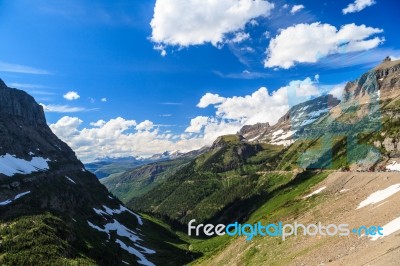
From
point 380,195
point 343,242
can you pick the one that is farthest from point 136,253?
point 343,242

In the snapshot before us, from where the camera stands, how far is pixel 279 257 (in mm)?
60031

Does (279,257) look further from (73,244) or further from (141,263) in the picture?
(141,263)

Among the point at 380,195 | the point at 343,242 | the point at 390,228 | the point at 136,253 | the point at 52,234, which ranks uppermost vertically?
the point at 380,195

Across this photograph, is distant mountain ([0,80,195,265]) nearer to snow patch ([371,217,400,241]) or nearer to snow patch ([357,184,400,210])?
snow patch ([357,184,400,210])

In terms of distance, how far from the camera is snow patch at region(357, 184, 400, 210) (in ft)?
202

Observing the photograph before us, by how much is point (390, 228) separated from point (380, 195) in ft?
68.7

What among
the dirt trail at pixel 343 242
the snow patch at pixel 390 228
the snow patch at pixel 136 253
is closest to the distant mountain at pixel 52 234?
the snow patch at pixel 136 253

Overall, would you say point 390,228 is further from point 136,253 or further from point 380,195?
point 136,253

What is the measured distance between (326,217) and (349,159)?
465 feet

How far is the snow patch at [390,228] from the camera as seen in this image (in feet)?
143

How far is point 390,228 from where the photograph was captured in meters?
45.0

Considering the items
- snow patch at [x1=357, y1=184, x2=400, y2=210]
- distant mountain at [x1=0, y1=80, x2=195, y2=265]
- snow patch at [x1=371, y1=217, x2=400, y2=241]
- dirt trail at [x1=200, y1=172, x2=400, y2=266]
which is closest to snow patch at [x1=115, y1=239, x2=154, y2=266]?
distant mountain at [x1=0, y1=80, x2=195, y2=265]

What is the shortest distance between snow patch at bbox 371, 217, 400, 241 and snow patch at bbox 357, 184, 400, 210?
1570 cm

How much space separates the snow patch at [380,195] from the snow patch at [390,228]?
15704mm
